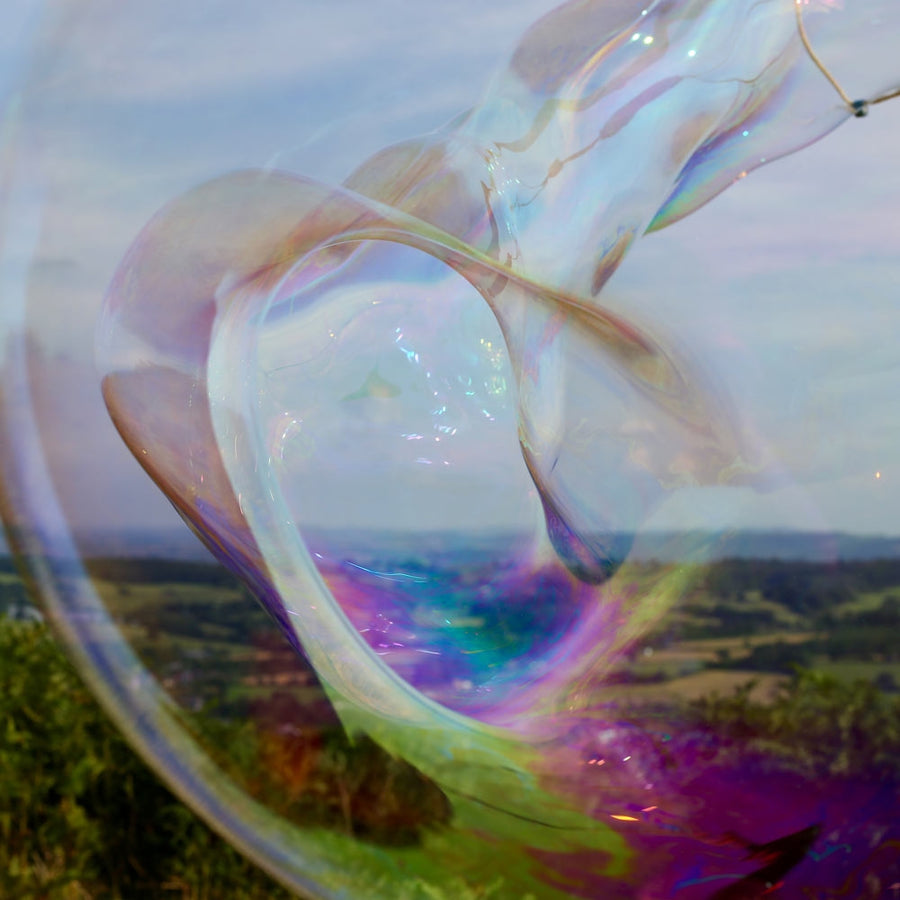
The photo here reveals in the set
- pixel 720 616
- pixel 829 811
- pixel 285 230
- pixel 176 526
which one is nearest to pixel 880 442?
pixel 720 616

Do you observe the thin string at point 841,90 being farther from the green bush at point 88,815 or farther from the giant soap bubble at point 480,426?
the green bush at point 88,815

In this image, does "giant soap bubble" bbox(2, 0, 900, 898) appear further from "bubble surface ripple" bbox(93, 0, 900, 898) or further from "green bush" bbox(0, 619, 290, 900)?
"green bush" bbox(0, 619, 290, 900)

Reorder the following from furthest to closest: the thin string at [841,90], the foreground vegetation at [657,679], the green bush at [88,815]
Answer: the green bush at [88,815], the foreground vegetation at [657,679], the thin string at [841,90]

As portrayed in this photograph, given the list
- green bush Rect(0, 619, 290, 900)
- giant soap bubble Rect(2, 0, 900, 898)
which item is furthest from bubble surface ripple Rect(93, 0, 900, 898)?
green bush Rect(0, 619, 290, 900)

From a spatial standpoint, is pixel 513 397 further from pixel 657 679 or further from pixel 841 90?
pixel 841 90

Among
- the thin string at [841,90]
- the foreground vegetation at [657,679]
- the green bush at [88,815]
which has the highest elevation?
the thin string at [841,90]

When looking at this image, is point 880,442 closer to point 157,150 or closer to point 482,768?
point 482,768

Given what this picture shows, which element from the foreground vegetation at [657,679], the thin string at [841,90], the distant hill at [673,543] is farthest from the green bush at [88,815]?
the thin string at [841,90]
